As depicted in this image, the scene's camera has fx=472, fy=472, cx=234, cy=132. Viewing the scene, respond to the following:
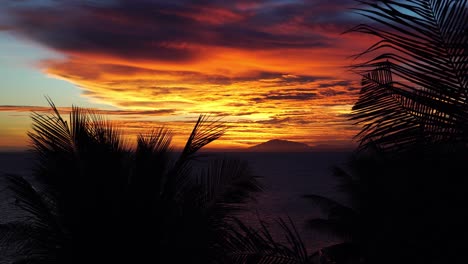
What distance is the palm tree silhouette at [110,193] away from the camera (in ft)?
21.0

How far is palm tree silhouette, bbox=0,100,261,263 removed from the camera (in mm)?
6398

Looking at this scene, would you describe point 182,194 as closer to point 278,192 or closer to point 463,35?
point 463,35

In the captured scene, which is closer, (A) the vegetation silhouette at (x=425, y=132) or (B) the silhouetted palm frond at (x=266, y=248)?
(A) the vegetation silhouette at (x=425, y=132)

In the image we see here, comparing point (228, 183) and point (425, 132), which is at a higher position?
point (425, 132)

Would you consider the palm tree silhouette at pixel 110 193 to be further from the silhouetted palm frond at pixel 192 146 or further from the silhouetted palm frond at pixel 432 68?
the silhouetted palm frond at pixel 432 68

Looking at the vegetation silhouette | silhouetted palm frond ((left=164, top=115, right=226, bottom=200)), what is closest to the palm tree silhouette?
silhouetted palm frond ((left=164, top=115, right=226, bottom=200))

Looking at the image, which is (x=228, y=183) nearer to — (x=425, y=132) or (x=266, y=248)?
(x=266, y=248)

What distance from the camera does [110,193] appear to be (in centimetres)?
643

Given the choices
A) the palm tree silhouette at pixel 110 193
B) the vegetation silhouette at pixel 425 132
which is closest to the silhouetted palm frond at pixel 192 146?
the palm tree silhouette at pixel 110 193

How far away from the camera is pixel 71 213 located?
6.45 metres

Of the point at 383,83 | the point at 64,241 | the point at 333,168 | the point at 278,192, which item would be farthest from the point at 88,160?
the point at 278,192

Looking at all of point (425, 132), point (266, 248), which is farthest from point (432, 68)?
point (266, 248)

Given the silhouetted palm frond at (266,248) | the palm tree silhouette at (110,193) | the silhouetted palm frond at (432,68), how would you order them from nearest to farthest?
the silhouetted palm frond at (432,68)
the silhouetted palm frond at (266,248)
the palm tree silhouette at (110,193)

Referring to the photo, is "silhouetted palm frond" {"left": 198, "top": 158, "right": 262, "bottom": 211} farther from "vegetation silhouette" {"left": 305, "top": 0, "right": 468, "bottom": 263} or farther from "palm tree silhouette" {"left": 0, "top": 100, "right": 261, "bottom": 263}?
"vegetation silhouette" {"left": 305, "top": 0, "right": 468, "bottom": 263}
